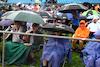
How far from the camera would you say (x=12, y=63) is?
148 inches

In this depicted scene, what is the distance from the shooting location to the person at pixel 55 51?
133 inches

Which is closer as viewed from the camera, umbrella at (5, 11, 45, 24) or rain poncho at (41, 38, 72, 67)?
rain poncho at (41, 38, 72, 67)

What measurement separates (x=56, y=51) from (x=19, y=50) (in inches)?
43.7

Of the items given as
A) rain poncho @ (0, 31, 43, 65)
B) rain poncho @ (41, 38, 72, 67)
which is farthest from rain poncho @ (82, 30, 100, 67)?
rain poncho @ (0, 31, 43, 65)

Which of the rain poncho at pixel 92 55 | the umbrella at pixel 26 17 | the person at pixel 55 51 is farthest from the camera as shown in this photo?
the umbrella at pixel 26 17

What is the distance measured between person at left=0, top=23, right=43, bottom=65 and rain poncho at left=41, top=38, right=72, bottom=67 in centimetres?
31

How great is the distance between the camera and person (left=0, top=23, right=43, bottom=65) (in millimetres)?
3416

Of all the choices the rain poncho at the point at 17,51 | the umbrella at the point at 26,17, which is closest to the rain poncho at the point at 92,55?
the rain poncho at the point at 17,51

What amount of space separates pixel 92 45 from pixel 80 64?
55cm

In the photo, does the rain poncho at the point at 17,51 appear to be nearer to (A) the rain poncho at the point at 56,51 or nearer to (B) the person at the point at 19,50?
(B) the person at the point at 19,50

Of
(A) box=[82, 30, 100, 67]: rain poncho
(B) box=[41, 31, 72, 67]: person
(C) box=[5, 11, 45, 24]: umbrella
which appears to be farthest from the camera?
(C) box=[5, 11, 45, 24]: umbrella

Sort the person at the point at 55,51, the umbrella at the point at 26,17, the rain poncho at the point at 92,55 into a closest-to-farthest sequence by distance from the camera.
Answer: the rain poncho at the point at 92,55 < the person at the point at 55,51 < the umbrella at the point at 26,17

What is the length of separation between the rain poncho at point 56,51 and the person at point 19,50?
305mm

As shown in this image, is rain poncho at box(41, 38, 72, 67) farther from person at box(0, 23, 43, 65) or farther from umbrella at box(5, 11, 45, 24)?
umbrella at box(5, 11, 45, 24)
